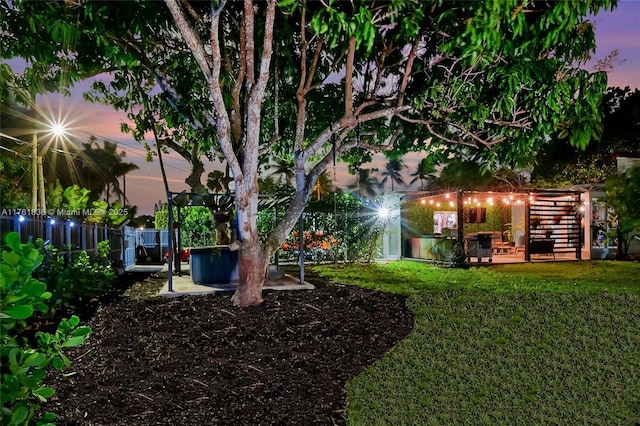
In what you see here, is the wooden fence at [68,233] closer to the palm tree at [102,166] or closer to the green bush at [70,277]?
the green bush at [70,277]

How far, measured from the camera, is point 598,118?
7.39 metres

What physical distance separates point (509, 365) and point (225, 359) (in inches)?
122

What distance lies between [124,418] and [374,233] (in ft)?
43.2

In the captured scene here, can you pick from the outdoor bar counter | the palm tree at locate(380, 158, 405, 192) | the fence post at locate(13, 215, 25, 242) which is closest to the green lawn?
the fence post at locate(13, 215, 25, 242)

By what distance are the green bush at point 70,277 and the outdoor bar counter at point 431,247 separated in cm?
1071

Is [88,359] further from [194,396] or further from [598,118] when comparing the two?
[598,118]

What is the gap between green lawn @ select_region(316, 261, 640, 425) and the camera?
4.64 meters

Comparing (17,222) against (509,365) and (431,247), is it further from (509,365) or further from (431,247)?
(431,247)

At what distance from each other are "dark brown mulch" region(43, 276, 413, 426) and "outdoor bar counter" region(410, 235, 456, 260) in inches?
396

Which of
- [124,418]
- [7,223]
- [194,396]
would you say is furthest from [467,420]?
[7,223]

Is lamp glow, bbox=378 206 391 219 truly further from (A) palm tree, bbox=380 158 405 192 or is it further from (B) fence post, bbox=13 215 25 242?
(A) palm tree, bbox=380 158 405 192

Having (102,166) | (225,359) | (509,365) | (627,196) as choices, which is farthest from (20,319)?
(102,166)

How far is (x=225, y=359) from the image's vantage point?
5398 mm

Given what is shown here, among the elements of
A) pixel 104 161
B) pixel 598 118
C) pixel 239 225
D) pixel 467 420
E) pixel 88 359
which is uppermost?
pixel 104 161
